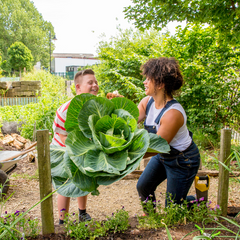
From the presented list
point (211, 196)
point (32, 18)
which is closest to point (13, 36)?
point (32, 18)

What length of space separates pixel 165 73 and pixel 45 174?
3.72ft

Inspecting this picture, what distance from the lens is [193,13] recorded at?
367 cm

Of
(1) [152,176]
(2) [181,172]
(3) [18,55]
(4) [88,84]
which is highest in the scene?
(3) [18,55]

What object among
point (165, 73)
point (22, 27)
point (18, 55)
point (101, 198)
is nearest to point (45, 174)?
point (165, 73)

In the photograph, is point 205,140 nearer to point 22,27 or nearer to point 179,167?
point 179,167

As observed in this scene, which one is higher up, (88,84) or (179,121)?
(88,84)

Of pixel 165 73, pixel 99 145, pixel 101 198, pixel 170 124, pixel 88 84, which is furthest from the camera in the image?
pixel 101 198

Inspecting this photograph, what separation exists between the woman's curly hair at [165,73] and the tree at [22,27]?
3971 centimetres

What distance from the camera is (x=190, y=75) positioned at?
19.2ft

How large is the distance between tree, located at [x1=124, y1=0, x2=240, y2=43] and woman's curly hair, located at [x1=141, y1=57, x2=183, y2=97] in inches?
74.6

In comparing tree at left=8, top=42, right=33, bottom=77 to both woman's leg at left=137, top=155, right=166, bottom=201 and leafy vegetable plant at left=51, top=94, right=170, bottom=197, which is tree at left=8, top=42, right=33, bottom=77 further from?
leafy vegetable plant at left=51, top=94, right=170, bottom=197

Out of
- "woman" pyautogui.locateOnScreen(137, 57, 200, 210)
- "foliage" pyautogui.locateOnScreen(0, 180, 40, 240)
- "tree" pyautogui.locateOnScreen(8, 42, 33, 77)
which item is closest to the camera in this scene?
"foliage" pyautogui.locateOnScreen(0, 180, 40, 240)

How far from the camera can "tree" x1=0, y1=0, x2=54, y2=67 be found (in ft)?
118

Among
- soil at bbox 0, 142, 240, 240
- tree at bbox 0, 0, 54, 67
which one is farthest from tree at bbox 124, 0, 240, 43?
tree at bbox 0, 0, 54, 67
